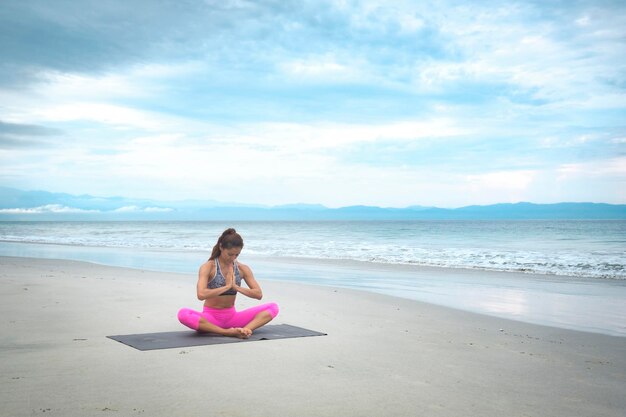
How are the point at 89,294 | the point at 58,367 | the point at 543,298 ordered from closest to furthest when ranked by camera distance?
the point at 58,367
the point at 89,294
the point at 543,298

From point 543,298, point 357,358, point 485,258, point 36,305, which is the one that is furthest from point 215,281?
point 485,258

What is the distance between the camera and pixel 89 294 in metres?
11.2

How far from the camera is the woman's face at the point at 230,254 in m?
6.96

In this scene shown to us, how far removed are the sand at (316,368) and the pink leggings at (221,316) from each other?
716 millimetres

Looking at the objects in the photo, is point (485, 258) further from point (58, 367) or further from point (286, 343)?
point (58, 367)

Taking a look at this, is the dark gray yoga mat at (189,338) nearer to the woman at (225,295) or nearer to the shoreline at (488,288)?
the woman at (225,295)

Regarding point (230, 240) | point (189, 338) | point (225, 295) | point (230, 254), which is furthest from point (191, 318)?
point (230, 240)

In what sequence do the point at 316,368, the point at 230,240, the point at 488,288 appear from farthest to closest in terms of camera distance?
the point at 488,288
the point at 230,240
the point at 316,368

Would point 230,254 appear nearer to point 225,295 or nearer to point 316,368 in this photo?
point 225,295

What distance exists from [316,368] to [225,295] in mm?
2152

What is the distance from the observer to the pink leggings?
23.8ft

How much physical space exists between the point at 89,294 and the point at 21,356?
213 inches

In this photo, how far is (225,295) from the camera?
7430 millimetres

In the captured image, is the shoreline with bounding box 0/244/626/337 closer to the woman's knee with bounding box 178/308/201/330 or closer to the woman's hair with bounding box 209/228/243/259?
the woman's hair with bounding box 209/228/243/259
